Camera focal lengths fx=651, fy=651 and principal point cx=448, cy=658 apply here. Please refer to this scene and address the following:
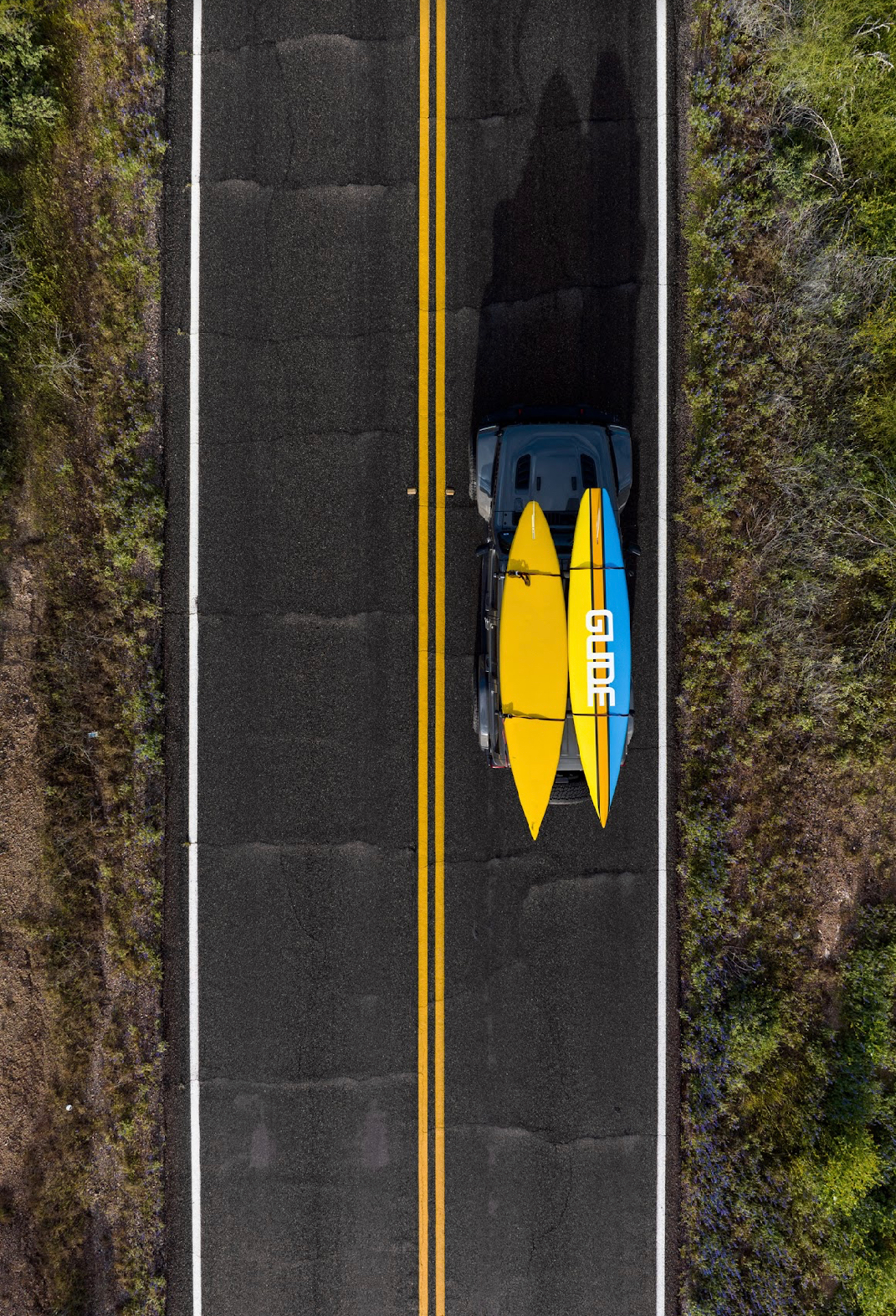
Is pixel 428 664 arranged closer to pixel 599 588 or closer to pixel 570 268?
pixel 599 588

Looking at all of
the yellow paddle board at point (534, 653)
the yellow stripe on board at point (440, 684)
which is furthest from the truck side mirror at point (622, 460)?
the yellow stripe on board at point (440, 684)

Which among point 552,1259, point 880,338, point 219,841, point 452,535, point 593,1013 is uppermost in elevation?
point 880,338

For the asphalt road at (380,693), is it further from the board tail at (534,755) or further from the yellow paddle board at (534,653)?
the yellow paddle board at (534,653)

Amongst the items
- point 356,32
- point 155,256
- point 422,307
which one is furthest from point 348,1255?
point 356,32

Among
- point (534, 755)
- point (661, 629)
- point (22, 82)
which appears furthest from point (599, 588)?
A: point (22, 82)

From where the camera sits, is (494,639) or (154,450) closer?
(494,639)

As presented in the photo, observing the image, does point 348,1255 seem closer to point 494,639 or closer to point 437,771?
point 437,771
